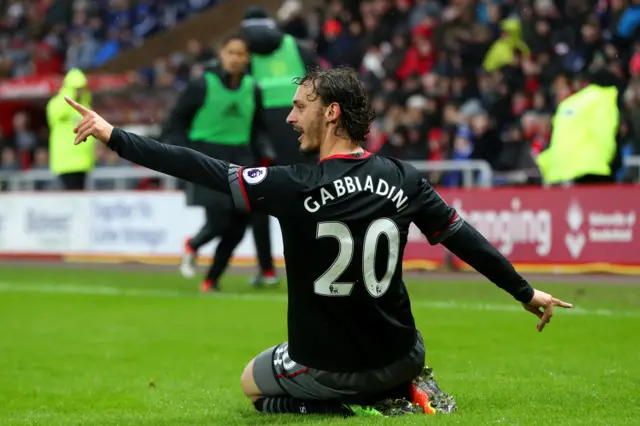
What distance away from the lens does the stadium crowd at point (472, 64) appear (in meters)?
17.0

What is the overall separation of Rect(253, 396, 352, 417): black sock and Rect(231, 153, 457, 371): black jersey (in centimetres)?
22

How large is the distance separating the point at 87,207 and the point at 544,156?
7.31 metres

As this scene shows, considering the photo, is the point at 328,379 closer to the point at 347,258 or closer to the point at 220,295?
the point at 347,258

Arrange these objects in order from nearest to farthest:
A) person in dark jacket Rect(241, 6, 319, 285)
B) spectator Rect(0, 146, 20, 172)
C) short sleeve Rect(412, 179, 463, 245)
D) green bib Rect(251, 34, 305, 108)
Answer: short sleeve Rect(412, 179, 463, 245) < person in dark jacket Rect(241, 6, 319, 285) < green bib Rect(251, 34, 305, 108) < spectator Rect(0, 146, 20, 172)

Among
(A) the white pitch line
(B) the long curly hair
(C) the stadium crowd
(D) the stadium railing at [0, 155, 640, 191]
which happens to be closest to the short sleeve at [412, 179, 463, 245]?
(B) the long curly hair

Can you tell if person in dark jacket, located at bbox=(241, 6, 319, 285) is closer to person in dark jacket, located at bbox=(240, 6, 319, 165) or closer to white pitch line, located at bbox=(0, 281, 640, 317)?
person in dark jacket, located at bbox=(240, 6, 319, 165)

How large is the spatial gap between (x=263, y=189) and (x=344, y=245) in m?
0.41

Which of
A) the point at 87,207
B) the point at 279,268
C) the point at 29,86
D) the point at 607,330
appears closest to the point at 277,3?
the point at 29,86

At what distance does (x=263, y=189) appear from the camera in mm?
4789

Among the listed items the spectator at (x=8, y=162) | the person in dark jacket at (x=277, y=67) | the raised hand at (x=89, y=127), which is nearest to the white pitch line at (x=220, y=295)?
the person in dark jacket at (x=277, y=67)

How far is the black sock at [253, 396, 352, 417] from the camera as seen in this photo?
16.8ft

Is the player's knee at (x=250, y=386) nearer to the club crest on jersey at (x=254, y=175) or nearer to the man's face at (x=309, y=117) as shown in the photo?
the club crest on jersey at (x=254, y=175)

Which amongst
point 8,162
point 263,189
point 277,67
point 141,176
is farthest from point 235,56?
point 8,162

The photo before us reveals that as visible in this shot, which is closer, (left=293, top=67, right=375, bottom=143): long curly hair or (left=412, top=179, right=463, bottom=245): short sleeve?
(left=293, top=67, right=375, bottom=143): long curly hair
